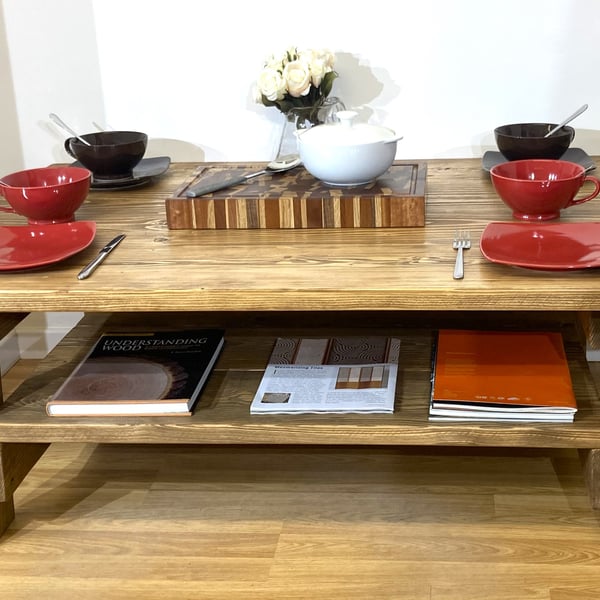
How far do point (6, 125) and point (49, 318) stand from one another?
46 centimetres

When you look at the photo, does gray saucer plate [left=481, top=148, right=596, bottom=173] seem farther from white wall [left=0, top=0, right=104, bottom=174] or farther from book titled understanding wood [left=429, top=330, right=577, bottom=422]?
white wall [left=0, top=0, right=104, bottom=174]

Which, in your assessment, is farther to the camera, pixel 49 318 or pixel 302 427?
pixel 49 318

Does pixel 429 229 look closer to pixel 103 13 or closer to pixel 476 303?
pixel 476 303

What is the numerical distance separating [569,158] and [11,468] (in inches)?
45.1

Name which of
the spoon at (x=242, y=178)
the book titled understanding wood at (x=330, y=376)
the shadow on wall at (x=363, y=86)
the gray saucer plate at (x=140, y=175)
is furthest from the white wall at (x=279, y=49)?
the book titled understanding wood at (x=330, y=376)

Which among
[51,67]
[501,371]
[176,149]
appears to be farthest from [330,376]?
[51,67]

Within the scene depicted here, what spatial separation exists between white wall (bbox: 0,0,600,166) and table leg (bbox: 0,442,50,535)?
2.50 ft

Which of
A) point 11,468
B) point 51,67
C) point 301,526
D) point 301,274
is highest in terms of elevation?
point 51,67

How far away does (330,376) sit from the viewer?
1555mm

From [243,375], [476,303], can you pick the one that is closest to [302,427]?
[243,375]

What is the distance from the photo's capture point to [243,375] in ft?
5.18

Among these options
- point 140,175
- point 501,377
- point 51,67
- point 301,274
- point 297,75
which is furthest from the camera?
point 51,67

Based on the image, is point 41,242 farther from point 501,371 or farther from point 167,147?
point 501,371

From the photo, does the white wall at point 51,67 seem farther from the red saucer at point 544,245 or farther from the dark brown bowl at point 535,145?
the red saucer at point 544,245
